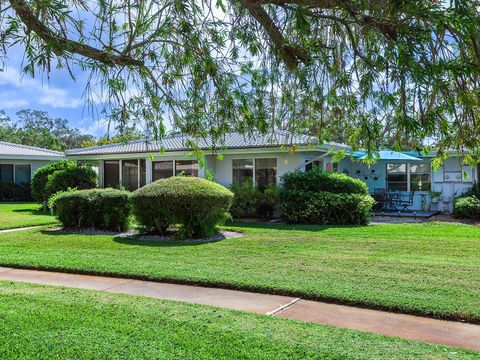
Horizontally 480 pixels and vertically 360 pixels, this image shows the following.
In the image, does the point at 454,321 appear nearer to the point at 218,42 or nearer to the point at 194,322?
the point at 194,322

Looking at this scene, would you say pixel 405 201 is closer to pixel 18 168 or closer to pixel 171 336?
pixel 171 336

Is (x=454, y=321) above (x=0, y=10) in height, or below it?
below

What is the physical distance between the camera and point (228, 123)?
224 inches

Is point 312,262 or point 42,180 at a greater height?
point 42,180

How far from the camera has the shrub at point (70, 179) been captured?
20297 mm

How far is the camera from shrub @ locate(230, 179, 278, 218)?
18.0m

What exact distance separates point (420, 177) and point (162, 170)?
12.6 metres

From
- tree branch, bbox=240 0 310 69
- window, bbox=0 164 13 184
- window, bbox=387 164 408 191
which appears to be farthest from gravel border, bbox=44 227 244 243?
window, bbox=0 164 13 184

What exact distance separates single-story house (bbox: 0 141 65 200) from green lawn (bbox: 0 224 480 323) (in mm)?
17215

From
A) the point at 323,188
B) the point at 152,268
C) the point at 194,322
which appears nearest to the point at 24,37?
the point at 194,322

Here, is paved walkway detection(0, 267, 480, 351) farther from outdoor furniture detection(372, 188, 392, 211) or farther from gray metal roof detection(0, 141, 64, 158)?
gray metal roof detection(0, 141, 64, 158)

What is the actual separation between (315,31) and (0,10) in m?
3.10

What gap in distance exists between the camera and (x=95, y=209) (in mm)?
14211

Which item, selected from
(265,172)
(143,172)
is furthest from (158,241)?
(143,172)
